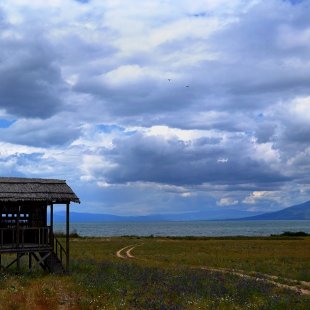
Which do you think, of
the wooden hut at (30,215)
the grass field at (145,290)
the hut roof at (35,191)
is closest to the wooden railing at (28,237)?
the wooden hut at (30,215)

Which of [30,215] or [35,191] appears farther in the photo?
[30,215]

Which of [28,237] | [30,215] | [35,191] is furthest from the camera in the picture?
[28,237]

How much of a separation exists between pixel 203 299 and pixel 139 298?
2972mm

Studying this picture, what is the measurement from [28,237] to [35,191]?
3739 mm

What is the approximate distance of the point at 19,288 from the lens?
24453 millimetres

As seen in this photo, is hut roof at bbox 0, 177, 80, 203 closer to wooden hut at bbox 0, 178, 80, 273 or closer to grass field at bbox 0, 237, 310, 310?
wooden hut at bbox 0, 178, 80, 273

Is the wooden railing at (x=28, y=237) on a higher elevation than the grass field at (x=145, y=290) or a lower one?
higher

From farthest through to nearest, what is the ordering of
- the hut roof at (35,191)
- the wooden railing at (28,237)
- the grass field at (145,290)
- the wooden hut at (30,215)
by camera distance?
the wooden railing at (28,237), the wooden hut at (30,215), the hut roof at (35,191), the grass field at (145,290)

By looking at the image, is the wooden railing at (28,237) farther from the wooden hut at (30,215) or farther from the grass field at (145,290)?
the grass field at (145,290)

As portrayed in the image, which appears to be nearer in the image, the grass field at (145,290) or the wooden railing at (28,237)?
the grass field at (145,290)

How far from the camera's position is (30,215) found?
31844mm

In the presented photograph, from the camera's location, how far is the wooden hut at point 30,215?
30000 millimetres

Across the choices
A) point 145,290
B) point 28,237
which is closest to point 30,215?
point 28,237

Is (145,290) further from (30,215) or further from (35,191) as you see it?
(30,215)
